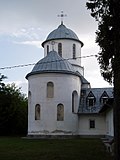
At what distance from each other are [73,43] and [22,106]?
12.8m

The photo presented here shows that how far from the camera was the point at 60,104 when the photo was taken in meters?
41.7

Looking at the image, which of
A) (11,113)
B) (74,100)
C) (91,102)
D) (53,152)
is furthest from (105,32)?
(11,113)

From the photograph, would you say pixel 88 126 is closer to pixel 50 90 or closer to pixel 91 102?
pixel 91 102

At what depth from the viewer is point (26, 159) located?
55.1 feet

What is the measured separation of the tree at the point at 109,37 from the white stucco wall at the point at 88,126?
99.2 feet

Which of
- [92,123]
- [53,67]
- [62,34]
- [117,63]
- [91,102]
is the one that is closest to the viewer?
[117,63]

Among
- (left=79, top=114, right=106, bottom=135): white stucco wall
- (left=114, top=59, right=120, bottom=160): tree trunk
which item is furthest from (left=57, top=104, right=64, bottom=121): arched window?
(left=114, top=59, right=120, bottom=160): tree trunk

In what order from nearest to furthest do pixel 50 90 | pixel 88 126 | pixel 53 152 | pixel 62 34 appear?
pixel 53 152 → pixel 50 90 → pixel 88 126 → pixel 62 34

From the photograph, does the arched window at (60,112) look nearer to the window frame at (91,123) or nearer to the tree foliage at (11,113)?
the window frame at (91,123)

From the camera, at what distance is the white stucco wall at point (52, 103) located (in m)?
40.8

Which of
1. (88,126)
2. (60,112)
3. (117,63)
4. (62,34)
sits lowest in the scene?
(88,126)

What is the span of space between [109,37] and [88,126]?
31355 mm

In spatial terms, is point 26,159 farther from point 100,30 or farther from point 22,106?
point 22,106

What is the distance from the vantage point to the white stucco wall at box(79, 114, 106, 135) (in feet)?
144
